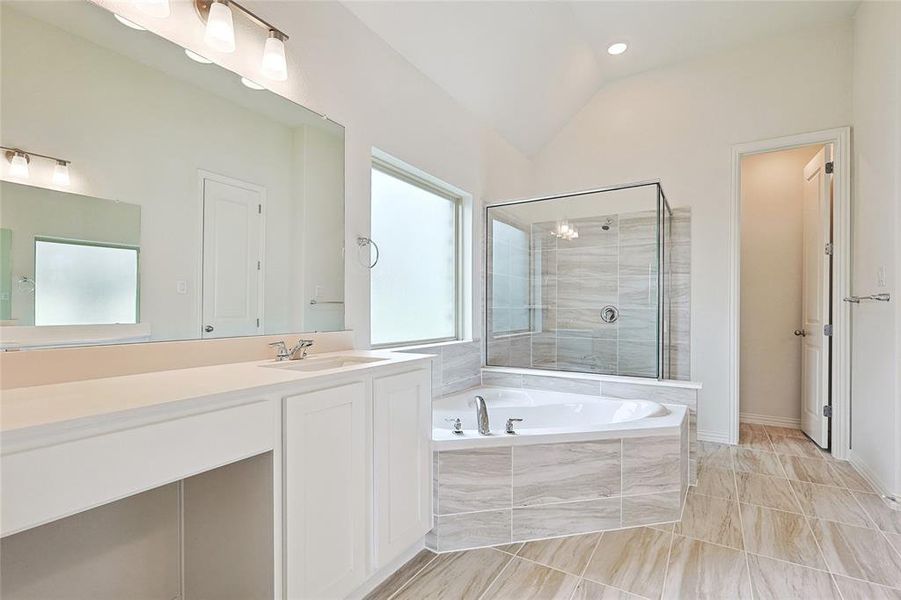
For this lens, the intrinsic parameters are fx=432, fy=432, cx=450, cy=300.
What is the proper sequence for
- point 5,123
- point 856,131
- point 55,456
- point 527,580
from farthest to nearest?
point 856,131 → point 527,580 → point 5,123 → point 55,456

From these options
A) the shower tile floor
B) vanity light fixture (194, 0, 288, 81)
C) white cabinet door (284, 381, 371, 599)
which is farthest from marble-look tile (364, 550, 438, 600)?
vanity light fixture (194, 0, 288, 81)

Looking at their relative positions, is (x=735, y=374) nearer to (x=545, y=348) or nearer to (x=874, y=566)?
(x=545, y=348)

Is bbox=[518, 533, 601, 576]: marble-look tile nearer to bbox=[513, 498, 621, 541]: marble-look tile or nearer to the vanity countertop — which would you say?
bbox=[513, 498, 621, 541]: marble-look tile

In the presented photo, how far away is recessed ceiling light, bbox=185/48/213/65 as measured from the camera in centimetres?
152

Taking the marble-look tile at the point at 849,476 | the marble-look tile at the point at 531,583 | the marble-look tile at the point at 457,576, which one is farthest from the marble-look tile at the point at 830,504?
the marble-look tile at the point at 457,576

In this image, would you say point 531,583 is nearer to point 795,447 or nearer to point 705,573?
point 705,573

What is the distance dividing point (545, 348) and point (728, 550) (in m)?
1.86

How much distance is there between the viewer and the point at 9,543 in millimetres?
1114

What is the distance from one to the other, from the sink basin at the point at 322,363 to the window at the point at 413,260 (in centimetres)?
62

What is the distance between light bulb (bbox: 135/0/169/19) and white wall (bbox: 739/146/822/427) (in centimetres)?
441

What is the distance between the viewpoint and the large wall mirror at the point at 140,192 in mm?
1146

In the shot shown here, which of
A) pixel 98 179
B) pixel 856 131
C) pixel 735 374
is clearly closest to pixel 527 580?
pixel 98 179

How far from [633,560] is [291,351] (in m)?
1.67

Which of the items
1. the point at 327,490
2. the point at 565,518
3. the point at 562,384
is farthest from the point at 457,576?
the point at 562,384
